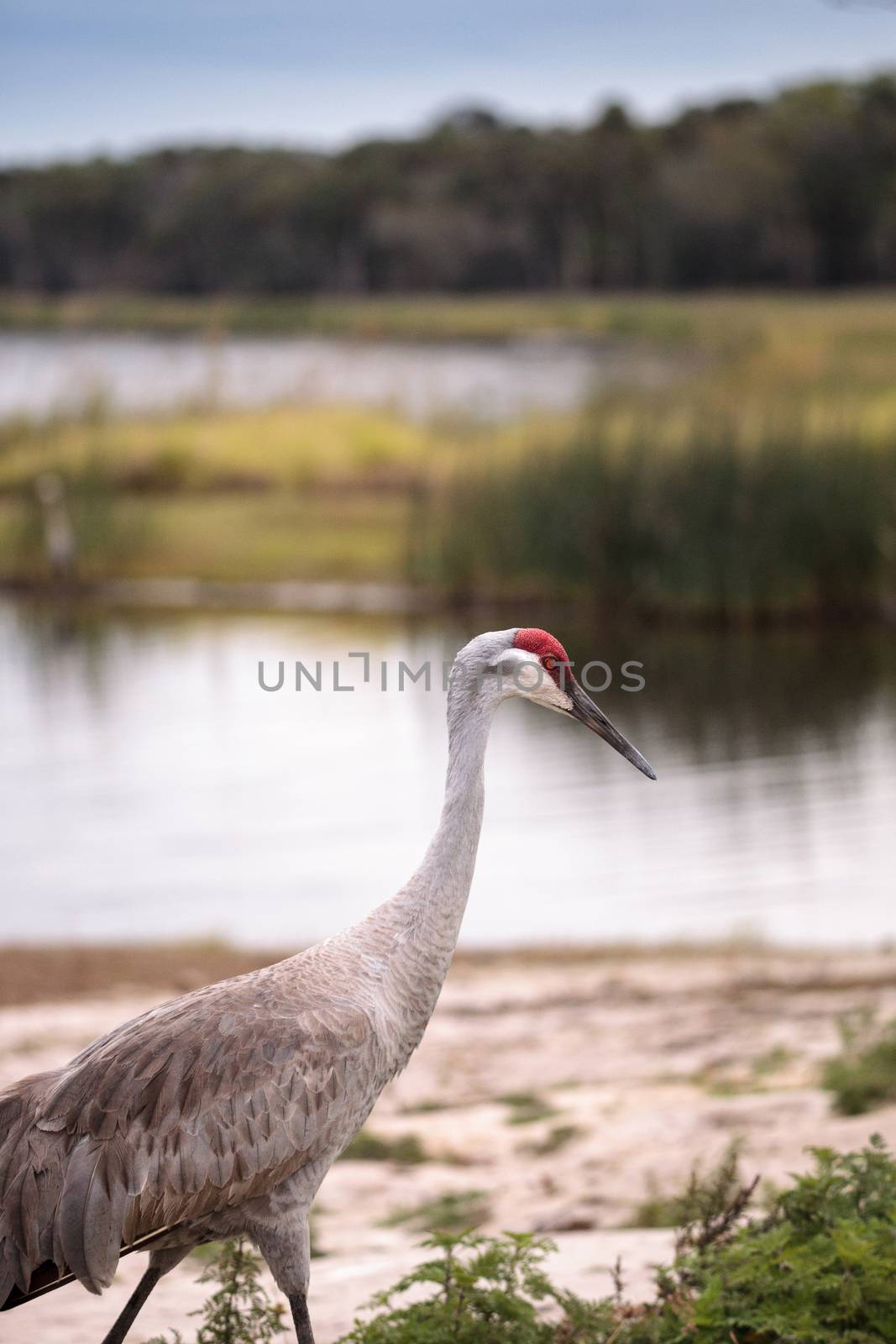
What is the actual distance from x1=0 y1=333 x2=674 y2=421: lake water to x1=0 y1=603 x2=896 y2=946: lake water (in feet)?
24.5

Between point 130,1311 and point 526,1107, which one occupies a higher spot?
point 130,1311

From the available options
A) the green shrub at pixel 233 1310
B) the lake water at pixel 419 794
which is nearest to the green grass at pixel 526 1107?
the green shrub at pixel 233 1310

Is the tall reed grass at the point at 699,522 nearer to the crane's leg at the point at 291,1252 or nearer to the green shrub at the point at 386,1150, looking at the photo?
the green shrub at the point at 386,1150

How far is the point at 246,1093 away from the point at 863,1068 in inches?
123

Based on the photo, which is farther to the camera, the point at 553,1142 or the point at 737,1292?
the point at 553,1142

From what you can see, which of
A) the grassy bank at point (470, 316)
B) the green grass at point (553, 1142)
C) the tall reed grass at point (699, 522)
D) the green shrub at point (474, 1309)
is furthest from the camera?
the grassy bank at point (470, 316)

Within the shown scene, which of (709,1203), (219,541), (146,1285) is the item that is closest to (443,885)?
(146,1285)

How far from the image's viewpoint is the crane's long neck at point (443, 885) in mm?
3338

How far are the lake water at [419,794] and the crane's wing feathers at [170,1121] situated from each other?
5.41 meters

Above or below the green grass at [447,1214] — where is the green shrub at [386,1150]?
below

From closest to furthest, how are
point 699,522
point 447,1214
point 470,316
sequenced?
point 447,1214 < point 699,522 < point 470,316

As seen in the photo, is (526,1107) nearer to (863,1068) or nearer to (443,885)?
(863,1068)

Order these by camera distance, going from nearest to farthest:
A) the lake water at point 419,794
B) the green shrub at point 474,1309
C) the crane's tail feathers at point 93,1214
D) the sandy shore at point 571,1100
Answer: the crane's tail feathers at point 93,1214, the green shrub at point 474,1309, the sandy shore at point 571,1100, the lake water at point 419,794

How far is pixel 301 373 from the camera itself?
1325 inches
